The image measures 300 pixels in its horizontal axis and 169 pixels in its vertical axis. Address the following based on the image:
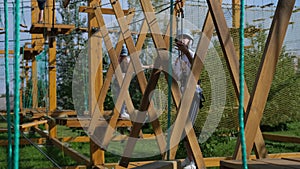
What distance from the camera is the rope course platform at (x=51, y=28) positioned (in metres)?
6.37

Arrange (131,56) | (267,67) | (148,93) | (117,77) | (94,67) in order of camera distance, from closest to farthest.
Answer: (267,67)
(148,93)
(131,56)
(117,77)
(94,67)

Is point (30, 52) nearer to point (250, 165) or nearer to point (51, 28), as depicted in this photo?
point (51, 28)

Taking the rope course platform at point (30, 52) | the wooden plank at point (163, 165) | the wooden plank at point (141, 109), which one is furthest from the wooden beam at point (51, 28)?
the wooden plank at point (163, 165)

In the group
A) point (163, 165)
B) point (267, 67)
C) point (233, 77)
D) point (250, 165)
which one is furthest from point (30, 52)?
point (250, 165)

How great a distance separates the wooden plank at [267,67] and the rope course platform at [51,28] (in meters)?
4.58

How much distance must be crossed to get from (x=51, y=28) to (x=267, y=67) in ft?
16.2

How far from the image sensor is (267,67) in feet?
6.93

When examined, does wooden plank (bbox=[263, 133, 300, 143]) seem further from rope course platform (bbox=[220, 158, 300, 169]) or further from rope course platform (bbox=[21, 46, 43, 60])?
rope course platform (bbox=[21, 46, 43, 60])

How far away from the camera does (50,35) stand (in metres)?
6.79

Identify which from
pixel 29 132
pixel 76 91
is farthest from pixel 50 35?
pixel 29 132

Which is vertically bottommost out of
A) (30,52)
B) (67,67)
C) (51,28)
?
(67,67)

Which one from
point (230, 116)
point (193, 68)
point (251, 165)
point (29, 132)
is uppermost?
point (193, 68)

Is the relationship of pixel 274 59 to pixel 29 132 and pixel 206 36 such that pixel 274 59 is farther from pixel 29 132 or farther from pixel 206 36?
pixel 29 132

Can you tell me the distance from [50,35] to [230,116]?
3028 millimetres
